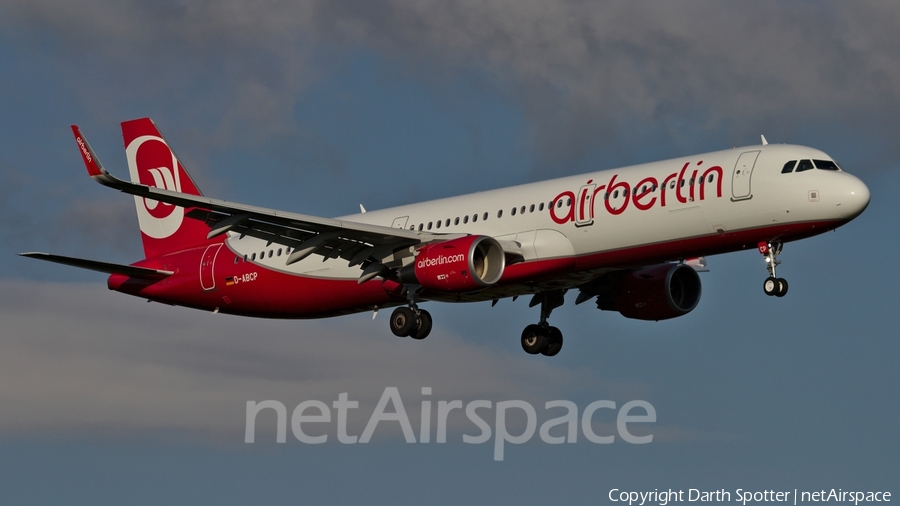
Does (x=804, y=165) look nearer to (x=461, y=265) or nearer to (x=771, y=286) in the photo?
(x=771, y=286)

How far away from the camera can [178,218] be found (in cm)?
5666

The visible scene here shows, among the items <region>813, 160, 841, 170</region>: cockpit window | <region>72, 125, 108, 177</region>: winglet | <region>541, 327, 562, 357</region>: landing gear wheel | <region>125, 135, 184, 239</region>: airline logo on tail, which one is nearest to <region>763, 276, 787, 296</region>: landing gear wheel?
<region>813, 160, 841, 170</region>: cockpit window

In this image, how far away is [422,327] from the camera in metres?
48.5

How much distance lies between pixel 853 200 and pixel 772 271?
324 centimetres

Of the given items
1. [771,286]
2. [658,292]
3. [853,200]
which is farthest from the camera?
[658,292]

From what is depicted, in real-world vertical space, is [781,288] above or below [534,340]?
below

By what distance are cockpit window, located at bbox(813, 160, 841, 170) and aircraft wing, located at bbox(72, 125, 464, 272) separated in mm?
11332

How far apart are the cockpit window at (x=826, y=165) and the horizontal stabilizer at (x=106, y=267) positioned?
2350 cm

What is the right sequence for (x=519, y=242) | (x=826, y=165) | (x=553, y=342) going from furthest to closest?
(x=553, y=342) < (x=519, y=242) < (x=826, y=165)

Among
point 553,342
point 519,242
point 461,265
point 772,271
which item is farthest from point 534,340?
point 772,271

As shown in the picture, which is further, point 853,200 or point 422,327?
point 422,327

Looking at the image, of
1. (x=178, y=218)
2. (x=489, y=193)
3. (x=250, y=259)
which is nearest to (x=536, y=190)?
(x=489, y=193)

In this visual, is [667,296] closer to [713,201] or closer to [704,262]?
[704,262]

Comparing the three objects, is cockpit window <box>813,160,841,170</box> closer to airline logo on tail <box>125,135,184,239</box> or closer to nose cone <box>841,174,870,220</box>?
nose cone <box>841,174,870,220</box>
